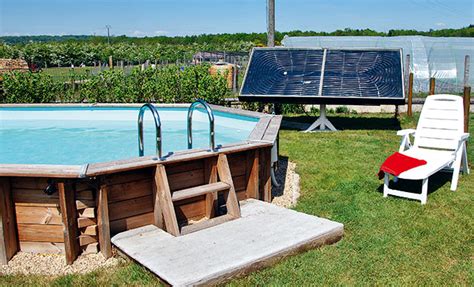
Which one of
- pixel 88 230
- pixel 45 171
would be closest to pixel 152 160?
pixel 88 230

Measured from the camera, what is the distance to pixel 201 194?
190 inches

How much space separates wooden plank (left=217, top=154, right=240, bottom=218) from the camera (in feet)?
16.5

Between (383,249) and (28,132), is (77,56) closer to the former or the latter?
(28,132)

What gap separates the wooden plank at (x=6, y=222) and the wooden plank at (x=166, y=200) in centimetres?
136

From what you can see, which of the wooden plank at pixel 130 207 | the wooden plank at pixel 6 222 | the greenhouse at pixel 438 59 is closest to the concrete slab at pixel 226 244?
the wooden plank at pixel 130 207

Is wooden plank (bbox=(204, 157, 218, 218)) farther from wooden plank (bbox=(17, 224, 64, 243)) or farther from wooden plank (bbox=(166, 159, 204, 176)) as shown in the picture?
wooden plank (bbox=(17, 224, 64, 243))

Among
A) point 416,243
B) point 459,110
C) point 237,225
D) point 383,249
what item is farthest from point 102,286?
point 459,110

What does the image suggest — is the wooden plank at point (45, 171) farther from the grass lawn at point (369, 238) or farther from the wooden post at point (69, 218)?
the grass lawn at point (369, 238)

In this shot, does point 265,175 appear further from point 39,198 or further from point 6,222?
point 6,222

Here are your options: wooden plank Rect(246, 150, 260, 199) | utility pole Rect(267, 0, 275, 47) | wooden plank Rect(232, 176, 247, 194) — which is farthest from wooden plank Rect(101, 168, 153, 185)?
utility pole Rect(267, 0, 275, 47)

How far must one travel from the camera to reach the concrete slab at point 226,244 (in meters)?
3.86

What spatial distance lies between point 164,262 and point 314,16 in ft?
152

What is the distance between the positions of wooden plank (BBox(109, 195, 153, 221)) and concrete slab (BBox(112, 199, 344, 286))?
178mm

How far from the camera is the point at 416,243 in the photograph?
4742 millimetres
